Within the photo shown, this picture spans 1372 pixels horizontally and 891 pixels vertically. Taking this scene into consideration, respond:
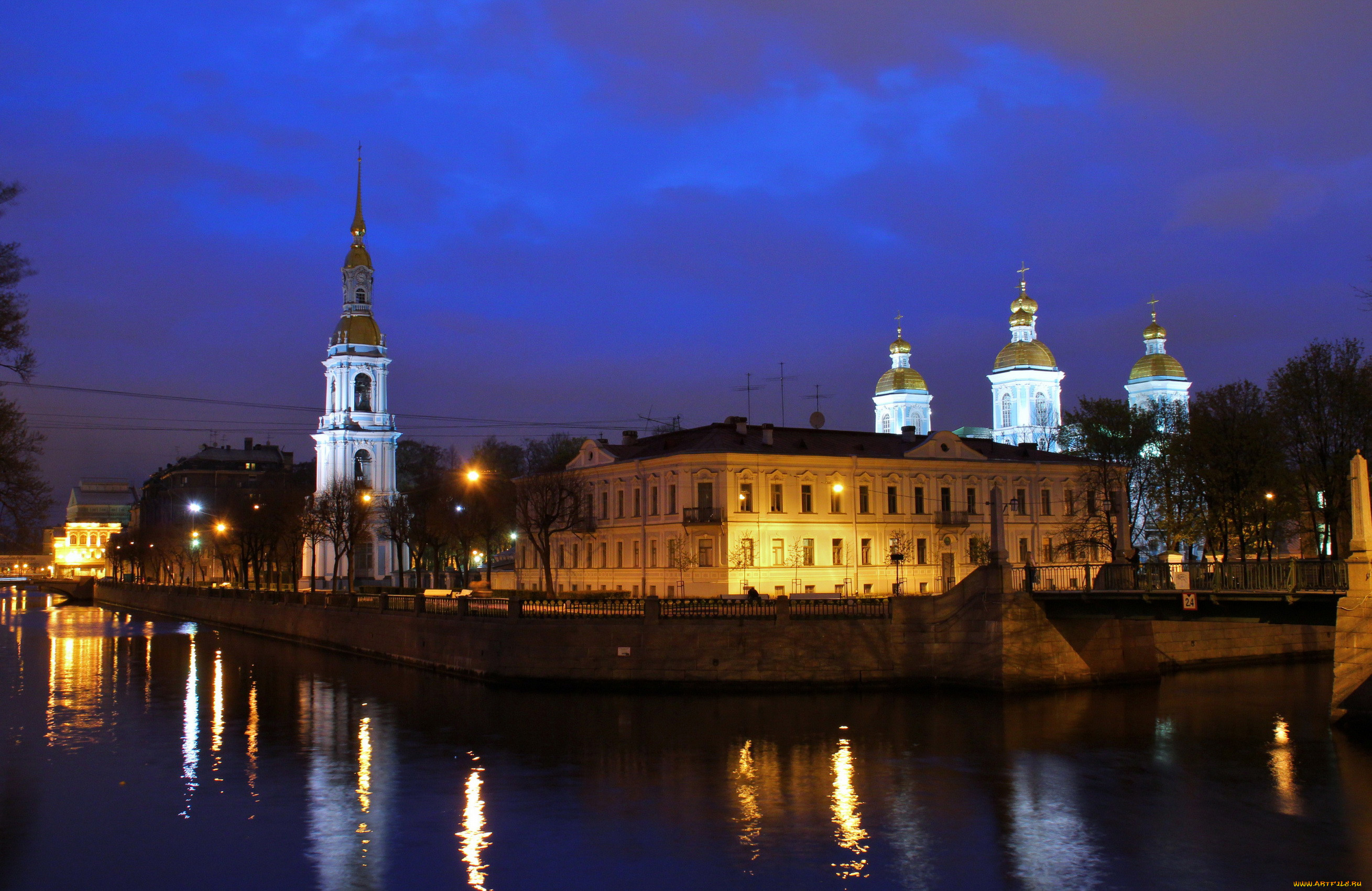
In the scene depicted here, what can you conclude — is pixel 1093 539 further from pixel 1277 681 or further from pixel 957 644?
pixel 957 644

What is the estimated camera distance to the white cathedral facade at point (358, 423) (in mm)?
110938

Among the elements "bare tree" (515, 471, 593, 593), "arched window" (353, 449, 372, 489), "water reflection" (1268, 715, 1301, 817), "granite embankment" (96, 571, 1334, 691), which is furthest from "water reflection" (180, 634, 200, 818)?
"arched window" (353, 449, 372, 489)

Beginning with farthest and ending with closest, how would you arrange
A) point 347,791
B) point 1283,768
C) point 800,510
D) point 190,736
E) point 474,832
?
point 800,510, point 190,736, point 1283,768, point 347,791, point 474,832

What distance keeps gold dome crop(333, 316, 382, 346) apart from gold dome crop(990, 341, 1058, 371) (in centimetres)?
6472

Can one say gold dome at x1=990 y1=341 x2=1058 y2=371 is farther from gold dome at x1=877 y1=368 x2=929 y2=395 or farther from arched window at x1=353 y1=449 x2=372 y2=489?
arched window at x1=353 y1=449 x2=372 y2=489

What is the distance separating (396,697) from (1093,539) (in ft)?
121

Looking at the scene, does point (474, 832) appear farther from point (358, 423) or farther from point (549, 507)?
point (358, 423)

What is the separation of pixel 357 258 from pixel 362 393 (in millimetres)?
13549

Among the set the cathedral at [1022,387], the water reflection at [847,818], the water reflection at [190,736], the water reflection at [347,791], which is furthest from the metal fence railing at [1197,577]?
the cathedral at [1022,387]

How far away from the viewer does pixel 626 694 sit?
41844mm

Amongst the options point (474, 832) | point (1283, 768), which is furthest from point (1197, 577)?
point (474, 832)

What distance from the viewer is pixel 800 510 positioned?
216ft

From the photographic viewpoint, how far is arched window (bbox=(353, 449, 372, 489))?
111125 mm

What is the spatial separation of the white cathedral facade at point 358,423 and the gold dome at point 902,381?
52868mm
